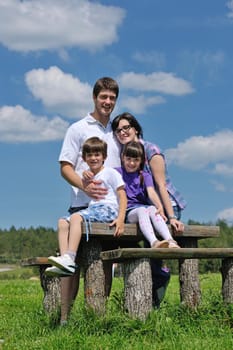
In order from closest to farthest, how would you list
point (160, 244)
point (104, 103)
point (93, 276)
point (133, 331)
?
point (133, 331)
point (160, 244)
point (93, 276)
point (104, 103)

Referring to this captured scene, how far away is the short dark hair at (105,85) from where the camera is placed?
763 centimetres

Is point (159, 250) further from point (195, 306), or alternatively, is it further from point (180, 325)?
point (195, 306)

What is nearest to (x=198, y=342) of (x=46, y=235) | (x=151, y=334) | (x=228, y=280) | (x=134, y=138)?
(x=151, y=334)

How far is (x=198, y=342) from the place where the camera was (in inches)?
230

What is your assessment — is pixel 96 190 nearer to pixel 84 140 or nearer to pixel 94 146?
pixel 94 146

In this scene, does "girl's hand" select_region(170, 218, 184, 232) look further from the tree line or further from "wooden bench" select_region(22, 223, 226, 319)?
the tree line

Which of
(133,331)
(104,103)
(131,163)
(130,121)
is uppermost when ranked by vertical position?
(104,103)

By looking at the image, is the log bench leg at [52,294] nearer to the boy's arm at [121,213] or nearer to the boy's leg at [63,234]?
the boy's leg at [63,234]

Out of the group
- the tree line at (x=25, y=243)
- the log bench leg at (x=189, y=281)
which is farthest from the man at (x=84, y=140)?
the tree line at (x=25, y=243)

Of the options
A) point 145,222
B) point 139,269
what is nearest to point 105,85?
point 145,222

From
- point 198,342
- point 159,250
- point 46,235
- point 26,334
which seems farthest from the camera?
point 46,235

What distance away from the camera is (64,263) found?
21.9 feet

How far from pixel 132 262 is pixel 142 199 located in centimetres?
110

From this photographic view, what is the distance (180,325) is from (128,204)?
4.87 feet
